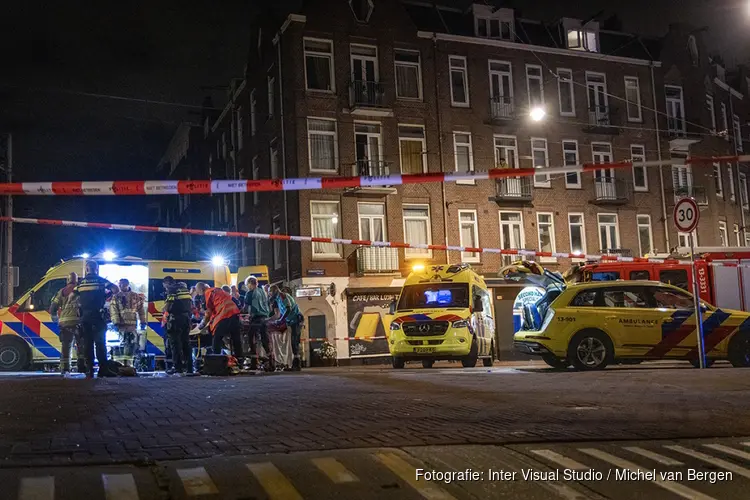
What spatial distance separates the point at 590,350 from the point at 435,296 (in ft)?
17.7

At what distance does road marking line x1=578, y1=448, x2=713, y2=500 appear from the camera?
16.7ft

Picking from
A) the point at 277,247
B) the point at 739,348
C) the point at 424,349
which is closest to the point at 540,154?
the point at 277,247

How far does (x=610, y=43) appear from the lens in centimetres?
3925

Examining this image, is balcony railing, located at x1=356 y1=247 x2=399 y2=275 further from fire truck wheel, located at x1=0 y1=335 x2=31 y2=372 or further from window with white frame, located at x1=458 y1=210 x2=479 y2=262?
fire truck wheel, located at x1=0 y1=335 x2=31 y2=372

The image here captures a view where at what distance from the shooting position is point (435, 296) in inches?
791

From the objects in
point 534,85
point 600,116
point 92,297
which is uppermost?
point 534,85

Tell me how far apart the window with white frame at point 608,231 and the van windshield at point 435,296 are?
755 inches

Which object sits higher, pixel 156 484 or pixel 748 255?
pixel 748 255

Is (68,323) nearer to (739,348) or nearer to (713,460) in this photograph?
(713,460)

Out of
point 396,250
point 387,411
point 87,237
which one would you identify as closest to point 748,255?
point 396,250

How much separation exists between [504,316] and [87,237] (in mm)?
34738

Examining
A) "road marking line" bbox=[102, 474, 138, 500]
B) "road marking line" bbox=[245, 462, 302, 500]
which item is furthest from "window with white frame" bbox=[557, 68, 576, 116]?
"road marking line" bbox=[102, 474, 138, 500]

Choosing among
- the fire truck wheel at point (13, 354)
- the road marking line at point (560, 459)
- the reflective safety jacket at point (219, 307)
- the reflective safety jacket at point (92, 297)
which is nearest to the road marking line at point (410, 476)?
the road marking line at point (560, 459)

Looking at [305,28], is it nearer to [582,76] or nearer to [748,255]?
[582,76]
